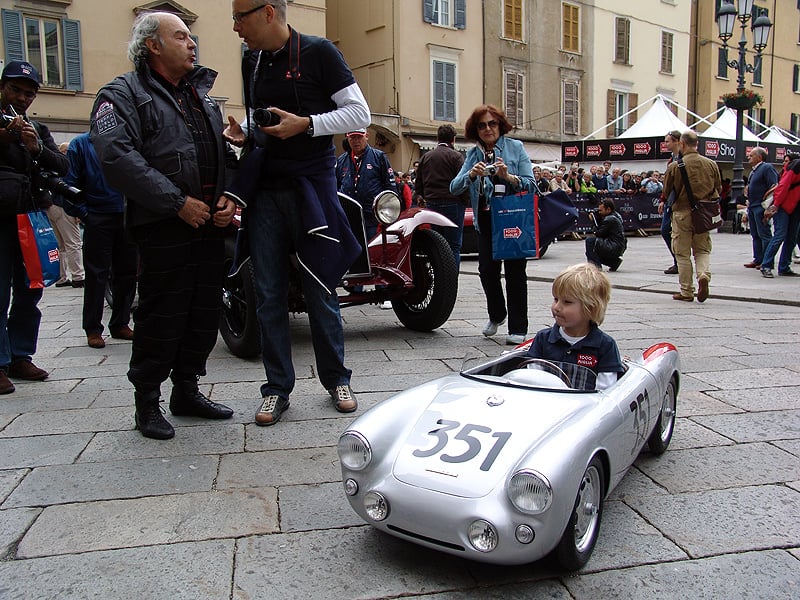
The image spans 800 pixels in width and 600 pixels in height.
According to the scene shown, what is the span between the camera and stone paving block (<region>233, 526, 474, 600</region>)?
6.69 feet

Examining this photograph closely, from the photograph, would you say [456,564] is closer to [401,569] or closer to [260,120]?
[401,569]

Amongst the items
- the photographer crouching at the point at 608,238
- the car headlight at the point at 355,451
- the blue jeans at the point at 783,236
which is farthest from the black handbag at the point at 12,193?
the blue jeans at the point at 783,236

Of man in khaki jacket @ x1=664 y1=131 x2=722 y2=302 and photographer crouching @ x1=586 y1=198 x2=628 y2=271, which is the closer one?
man in khaki jacket @ x1=664 y1=131 x2=722 y2=302

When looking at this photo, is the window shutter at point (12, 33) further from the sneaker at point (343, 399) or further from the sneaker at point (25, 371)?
the sneaker at point (343, 399)

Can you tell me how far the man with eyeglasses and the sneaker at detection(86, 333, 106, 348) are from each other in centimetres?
238

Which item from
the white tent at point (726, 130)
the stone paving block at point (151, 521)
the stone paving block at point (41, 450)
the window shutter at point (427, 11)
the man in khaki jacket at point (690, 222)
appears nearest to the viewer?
the stone paving block at point (151, 521)

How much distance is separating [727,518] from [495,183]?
127 inches

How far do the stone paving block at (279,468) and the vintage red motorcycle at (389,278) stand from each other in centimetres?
182

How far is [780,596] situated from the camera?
200 centimetres

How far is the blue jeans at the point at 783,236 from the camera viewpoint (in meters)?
9.39

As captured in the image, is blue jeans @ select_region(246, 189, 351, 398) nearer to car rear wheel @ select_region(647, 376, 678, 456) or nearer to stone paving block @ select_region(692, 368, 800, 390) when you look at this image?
car rear wheel @ select_region(647, 376, 678, 456)

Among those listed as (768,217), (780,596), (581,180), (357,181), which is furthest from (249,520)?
(581,180)

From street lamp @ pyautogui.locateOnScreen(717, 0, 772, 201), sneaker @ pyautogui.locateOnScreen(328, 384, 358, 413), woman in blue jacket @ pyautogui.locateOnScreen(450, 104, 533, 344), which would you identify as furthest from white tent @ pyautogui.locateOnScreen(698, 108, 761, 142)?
sneaker @ pyautogui.locateOnScreen(328, 384, 358, 413)

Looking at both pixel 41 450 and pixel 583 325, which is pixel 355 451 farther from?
pixel 41 450
